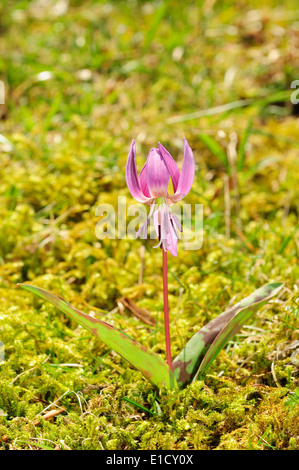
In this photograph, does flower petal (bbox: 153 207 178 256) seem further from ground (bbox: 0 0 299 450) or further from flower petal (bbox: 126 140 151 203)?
ground (bbox: 0 0 299 450)

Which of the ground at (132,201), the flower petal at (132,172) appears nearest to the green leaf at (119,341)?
the ground at (132,201)

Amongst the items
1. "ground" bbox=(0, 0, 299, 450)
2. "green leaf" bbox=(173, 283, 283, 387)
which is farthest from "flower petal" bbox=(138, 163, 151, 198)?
"ground" bbox=(0, 0, 299, 450)

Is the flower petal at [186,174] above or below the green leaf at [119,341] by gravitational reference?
above

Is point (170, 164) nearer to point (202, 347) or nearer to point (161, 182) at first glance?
point (161, 182)

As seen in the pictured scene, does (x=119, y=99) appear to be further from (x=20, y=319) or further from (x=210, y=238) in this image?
(x=20, y=319)

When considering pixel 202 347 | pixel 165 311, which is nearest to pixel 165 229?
Result: pixel 165 311

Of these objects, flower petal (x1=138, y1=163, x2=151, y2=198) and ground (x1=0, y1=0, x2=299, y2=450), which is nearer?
flower petal (x1=138, y1=163, x2=151, y2=198)

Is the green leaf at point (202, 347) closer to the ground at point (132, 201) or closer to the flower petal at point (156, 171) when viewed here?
the ground at point (132, 201)

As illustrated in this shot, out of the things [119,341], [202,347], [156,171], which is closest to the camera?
[156,171]
